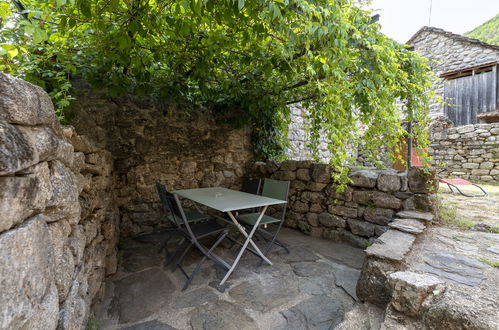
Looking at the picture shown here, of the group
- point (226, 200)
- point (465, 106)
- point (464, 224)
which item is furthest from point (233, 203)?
point (465, 106)

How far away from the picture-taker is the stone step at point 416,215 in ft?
7.43

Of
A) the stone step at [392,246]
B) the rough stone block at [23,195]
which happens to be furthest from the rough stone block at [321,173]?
the rough stone block at [23,195]

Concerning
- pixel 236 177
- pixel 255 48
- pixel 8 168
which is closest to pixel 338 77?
pixel 255 48

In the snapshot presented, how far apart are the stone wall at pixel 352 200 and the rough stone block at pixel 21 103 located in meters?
2.80

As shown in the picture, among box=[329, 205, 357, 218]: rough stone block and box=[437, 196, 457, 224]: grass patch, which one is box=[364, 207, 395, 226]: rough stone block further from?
box=[437, 196, 457, 224]: grass patch

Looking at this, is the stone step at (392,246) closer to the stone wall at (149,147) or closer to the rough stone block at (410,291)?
the rough stone block at (410,291)

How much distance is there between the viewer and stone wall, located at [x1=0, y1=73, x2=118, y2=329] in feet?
1.99

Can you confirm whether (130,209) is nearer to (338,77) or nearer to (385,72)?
(338,77)

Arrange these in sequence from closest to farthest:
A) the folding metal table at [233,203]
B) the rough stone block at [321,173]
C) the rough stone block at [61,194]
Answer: the rough stone block at [61,194]
the folding metal table at [233,203]
the rough stone block at [321,173]

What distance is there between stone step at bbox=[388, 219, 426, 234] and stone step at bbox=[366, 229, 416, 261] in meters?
0.06

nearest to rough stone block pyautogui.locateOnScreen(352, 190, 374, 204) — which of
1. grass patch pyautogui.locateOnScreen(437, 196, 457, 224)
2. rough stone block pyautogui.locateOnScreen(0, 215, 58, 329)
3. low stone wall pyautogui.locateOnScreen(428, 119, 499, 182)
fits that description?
grass patch pyautogui.locateOnScreen(437, 196, 457, 224)

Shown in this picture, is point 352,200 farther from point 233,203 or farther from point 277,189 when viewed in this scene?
point 233,203

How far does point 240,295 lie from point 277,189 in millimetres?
1363

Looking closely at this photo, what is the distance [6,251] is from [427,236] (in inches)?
104
